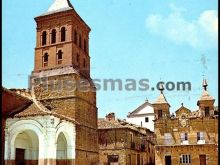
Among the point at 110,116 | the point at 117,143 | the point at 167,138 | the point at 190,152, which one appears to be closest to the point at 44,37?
the point at 117,143

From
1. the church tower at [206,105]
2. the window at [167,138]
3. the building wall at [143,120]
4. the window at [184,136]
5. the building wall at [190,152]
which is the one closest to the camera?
the building wall at [190,152]

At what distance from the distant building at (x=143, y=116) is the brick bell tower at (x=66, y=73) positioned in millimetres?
29456

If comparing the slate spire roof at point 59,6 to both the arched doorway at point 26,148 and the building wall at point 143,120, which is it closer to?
the arched doorway at point 26,148

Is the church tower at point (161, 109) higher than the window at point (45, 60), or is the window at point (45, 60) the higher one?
the window at point (45, 60)

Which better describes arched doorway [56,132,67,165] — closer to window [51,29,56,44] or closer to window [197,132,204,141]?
window [51,29,56,44]

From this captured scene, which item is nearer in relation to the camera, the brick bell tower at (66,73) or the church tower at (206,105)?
the brick bell tower at (66,73)

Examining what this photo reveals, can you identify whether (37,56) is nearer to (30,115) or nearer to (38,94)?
(38,94)

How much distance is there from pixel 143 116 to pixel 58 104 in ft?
115

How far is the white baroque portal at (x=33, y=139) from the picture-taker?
28.5 m

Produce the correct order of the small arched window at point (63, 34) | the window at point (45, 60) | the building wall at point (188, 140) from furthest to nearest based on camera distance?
1. the building wall at point (188, 140)
2. the small arched window at point (63, 34)
3. the window at point (45, 60)

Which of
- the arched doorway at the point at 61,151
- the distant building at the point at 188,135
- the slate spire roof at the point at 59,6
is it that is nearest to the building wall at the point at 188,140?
the distant building at the point at 188,135

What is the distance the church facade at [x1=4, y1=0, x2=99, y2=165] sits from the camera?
29.0 m

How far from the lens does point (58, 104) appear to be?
35000mm

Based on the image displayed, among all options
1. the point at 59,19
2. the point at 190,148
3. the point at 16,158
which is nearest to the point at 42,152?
the point at 16,158
